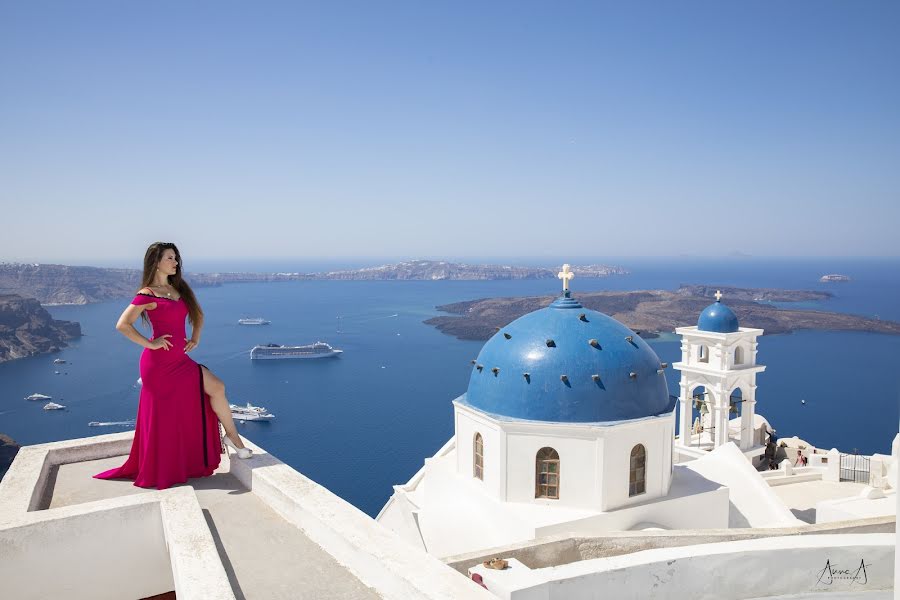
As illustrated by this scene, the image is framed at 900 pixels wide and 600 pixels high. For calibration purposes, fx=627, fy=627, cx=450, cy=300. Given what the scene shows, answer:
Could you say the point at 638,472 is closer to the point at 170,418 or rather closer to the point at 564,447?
the point at 564,447

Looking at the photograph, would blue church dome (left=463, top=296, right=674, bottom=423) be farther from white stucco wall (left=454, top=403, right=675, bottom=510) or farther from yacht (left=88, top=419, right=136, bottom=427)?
yacht (left=88, top=419, right=136, bottom=427)

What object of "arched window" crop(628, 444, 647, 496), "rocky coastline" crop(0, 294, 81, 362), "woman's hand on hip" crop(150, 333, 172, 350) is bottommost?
"rocky coastline" crop(0, 294, 81, 362)

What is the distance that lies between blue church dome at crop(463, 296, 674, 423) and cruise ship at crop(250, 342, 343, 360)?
2221 inches

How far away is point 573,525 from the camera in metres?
8.30

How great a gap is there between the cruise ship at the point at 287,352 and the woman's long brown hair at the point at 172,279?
2395 inches

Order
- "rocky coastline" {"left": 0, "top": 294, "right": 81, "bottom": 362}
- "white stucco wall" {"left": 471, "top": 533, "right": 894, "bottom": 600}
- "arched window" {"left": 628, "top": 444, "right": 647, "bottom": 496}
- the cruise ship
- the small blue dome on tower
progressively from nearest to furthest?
"white stucco wall" {"left": 471, "top": 533, "right": 894, "bottom": 600} → "arched window" {"left": 628, "top": 444, "right": 647, "bottom": 496} → the small blue dome on tower → the cruise ship → "rocky coastline" {"left": 0, "top": 294, "right": 81, "bottom": 362}

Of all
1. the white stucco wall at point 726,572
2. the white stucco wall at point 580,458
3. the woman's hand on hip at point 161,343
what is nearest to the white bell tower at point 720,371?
the white stucco wall at point 580,458

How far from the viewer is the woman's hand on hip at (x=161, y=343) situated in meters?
4.14

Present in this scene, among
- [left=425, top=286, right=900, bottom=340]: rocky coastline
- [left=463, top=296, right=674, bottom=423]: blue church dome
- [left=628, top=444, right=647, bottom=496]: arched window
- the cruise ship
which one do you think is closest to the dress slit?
[left=463, top=296, right=674, bottom=423]: blue church dome

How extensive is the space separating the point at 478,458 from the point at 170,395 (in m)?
6.00

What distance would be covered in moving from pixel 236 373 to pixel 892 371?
2378 inches

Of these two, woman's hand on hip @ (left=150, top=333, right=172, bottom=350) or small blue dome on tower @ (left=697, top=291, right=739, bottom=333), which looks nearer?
woman's hand on hip @ (left=150, top=333, right=172, bottom=350)

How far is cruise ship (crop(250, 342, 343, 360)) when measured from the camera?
63.0 m

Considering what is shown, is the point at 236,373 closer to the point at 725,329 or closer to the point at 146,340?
the point at 725,329
